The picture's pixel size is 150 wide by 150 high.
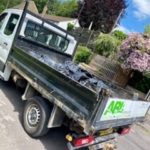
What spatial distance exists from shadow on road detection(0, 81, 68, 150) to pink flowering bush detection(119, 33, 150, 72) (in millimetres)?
11109

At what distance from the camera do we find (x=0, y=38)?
26.0 ft

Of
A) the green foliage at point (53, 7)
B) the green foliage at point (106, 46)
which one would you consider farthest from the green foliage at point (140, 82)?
the green foliage at point (53, 7)

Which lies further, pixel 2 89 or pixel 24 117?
pixel 2 89

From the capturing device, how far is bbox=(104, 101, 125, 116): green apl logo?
4.54 m

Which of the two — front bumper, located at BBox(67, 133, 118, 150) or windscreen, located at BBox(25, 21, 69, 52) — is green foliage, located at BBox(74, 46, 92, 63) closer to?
windscreen, located at BBox(25, 21, 69, 52)

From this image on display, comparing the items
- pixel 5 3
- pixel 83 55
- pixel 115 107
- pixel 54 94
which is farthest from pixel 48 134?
pixel 5 3

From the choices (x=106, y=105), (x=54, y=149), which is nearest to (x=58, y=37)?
(x=54, y=149)

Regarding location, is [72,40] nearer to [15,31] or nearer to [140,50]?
[15,31]

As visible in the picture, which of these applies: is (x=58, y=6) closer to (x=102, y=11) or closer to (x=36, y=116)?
(x=102, y=11)

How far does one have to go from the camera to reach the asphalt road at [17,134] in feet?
17.7

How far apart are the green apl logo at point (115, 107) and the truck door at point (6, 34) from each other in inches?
136

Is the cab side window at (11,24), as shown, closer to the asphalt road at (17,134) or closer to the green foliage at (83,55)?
the asphalt road at (17,134)

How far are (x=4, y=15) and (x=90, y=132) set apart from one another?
16.2ft

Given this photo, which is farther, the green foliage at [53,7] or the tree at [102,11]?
the green foliage at [53,7]
